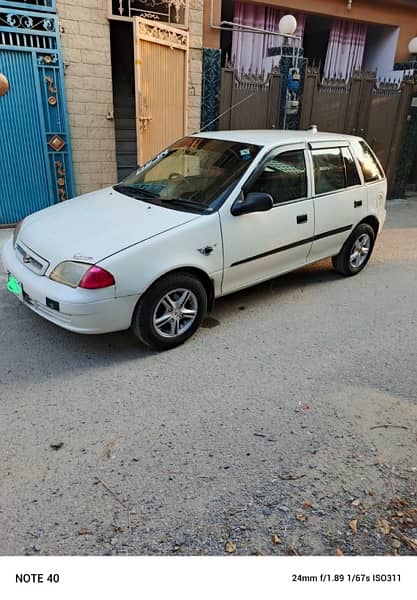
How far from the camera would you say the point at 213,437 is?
2.84 metres

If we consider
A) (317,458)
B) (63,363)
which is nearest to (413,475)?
(317,458)

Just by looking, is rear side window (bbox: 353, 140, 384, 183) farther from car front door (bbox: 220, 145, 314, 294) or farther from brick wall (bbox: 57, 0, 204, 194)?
→ brick wall (bbox: 57, 0, 204, 194)

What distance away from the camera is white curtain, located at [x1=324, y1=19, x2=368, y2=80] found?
1018cm

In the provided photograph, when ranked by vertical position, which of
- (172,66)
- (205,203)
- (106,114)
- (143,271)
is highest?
(172,66)

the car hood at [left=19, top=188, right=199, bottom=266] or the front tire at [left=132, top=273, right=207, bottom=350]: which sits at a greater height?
the car hood at [left=19, top=188, right=199, bottom=266]

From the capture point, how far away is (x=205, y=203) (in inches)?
154

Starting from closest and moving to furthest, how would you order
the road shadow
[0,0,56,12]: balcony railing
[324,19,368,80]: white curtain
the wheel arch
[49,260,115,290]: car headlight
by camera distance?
1. [49,260,115,290]: car headlight
2. the road shadow
3. the wheel arch
4. [0,0,56,12]: balcony railing
5. [324,19,368,80]: white curtain

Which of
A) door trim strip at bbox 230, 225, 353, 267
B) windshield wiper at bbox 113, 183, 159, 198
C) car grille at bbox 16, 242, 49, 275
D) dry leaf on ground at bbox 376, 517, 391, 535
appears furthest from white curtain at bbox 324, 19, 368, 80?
dry leaf on ground at bbox 376, 517, 391, 535

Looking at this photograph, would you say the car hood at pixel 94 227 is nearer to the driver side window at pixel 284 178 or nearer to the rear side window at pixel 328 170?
the driver side window at pixel 284 178

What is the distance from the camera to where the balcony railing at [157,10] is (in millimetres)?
6910

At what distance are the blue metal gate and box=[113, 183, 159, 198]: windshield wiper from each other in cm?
275

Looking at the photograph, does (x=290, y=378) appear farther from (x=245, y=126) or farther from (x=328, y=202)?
(x=245, y=126)

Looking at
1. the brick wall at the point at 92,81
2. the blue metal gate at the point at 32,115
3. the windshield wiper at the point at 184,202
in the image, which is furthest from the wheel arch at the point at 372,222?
the blue metal gate at the point at 32,115

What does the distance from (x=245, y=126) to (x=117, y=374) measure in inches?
259
